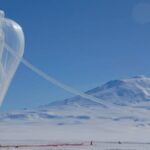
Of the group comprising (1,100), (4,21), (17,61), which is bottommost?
(1,100)

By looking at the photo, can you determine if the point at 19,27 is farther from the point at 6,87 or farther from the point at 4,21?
the point at 6,87

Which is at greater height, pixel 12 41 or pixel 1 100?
pixel 12 41

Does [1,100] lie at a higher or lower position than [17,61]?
lower

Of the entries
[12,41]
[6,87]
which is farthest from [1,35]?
[6,87]

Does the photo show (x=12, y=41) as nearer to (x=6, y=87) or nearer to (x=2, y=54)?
(x=2, y=54)

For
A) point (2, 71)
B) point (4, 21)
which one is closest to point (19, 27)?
point (4, 21)
